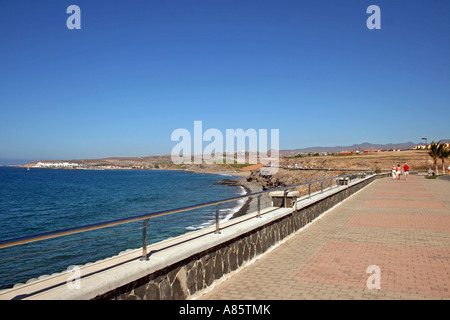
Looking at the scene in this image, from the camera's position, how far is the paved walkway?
17.0 feet

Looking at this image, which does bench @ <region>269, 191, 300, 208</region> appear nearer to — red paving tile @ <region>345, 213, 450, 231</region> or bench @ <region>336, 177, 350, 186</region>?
red paving tile @ <region>345, 213, 450, 231</region>

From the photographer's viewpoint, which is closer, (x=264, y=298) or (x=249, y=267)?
(x=264, y=298)

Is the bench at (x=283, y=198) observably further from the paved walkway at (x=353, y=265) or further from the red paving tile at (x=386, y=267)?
the red paving tile at (x=386, y=267)

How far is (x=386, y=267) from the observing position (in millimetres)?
6426

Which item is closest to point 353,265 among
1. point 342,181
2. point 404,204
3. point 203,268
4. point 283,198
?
point 283,198

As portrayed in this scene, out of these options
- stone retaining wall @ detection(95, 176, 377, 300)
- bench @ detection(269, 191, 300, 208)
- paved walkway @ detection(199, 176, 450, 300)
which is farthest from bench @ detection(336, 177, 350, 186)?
stone retaining wall @ detection(95, 176, 377, 300)

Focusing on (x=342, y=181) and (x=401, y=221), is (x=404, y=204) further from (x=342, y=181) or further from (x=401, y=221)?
(x=401, y=221)

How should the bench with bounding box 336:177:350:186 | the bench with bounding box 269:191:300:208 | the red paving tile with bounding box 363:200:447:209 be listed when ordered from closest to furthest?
the bench with bounding box 269:191:300:208
the red paving tile with bounding box 363:200:447:209
the bench with bounding box 336:177:350:186

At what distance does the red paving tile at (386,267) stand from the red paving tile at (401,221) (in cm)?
281

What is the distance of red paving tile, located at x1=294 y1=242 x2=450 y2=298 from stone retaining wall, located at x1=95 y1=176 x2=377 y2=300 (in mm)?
1035
